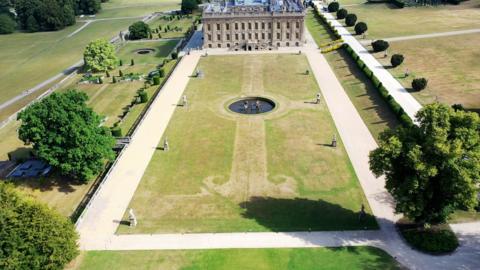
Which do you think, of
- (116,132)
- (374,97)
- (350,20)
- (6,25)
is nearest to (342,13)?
(350,20)

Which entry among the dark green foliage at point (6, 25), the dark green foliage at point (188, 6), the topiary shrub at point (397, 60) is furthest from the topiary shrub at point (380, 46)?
the dark green foliage at point (6, 25)

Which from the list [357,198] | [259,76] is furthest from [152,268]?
[259,76]

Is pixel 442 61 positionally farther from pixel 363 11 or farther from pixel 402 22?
pixel 363 11

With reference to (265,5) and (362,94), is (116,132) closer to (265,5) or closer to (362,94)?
(362,94)

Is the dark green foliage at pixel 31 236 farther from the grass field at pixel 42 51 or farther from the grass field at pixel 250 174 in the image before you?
the grass field at pixel 42 51

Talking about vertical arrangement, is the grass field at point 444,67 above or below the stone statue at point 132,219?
above

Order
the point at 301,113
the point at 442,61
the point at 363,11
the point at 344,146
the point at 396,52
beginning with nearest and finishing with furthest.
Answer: the point at 344,146 < the point at 301,113 < the point at 442,61 < the point at 396,52 < the point at 363,11
